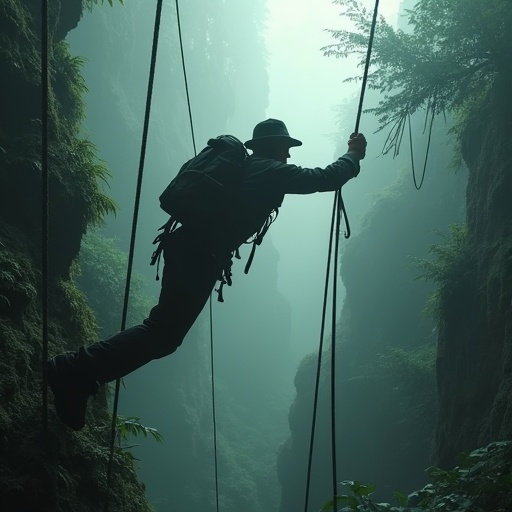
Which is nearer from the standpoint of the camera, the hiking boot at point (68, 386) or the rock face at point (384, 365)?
the hiking boot at point (68, 386)

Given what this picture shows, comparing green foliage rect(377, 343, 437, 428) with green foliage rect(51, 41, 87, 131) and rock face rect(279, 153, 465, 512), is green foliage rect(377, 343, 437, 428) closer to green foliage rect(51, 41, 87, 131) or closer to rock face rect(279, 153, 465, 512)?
rock face rect(279, 153, 465, 512)

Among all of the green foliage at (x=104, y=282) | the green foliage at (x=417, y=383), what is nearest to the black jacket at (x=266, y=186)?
the green foliage at (x=417, y=383)

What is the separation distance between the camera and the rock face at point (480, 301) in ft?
24.9

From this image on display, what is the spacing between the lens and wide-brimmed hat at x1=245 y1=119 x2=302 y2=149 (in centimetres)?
296

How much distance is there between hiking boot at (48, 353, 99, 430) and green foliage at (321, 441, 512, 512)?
1.77 meters

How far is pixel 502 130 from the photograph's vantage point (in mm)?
8531

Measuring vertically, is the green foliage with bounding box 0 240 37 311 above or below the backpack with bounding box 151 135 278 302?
above

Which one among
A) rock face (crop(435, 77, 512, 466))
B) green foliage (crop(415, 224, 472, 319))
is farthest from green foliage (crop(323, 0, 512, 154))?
green foliage (crop(415, 224, 472, 319))

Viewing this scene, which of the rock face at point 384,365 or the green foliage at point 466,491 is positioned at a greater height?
the rock face at point 384,365

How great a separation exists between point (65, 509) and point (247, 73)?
63348 mm

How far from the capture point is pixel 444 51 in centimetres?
831

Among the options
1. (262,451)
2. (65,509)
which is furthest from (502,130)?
(262,451)

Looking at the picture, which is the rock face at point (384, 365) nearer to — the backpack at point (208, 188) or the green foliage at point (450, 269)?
the green foliage at point (450, 269)

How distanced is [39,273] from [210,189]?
2.60 meters
